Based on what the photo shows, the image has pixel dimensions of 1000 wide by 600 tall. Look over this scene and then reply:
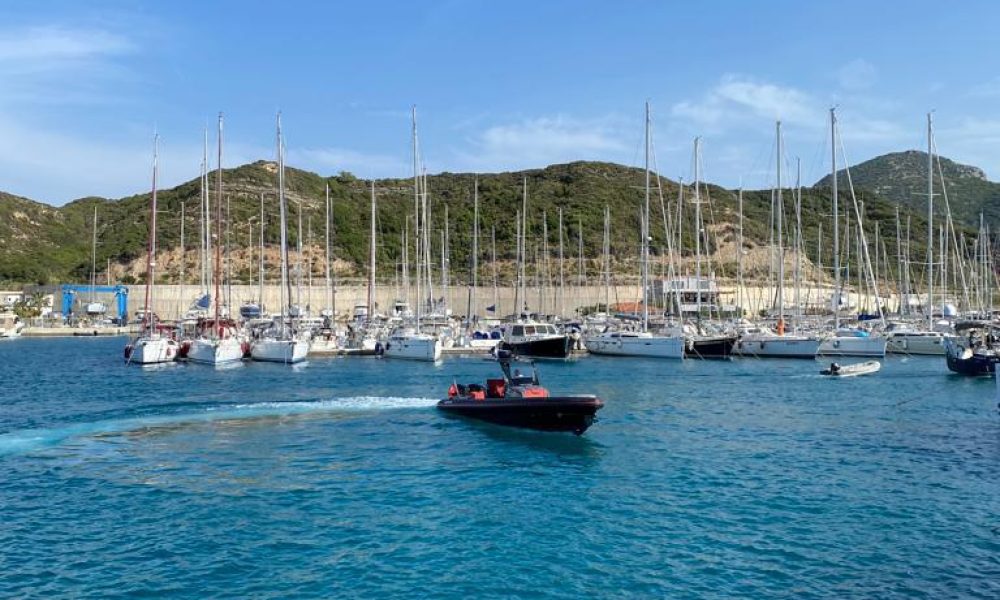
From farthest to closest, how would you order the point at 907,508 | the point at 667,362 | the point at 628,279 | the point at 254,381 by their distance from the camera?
the point at 628,279 < the point at 667,362 < the point at 254,381 < the point at 907,508

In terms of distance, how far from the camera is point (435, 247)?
120250mm

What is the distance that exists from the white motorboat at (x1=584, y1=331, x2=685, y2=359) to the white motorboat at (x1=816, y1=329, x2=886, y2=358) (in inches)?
392

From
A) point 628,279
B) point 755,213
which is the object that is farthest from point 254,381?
point 755,213

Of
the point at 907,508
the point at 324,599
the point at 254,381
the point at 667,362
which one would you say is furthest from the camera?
the point at 667,362

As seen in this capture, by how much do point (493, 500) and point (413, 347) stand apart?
3943 centimetres

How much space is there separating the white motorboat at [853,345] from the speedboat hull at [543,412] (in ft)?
126

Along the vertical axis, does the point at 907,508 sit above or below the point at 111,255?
below

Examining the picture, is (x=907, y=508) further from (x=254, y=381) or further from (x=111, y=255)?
(x=111, y=255)

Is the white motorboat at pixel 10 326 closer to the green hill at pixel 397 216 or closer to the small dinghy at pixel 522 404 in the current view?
the green hill at pixel 397 216

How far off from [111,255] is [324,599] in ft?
417

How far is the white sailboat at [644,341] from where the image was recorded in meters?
58.5

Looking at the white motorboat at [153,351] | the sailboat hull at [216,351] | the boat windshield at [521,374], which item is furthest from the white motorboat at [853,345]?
the white motorboat at [153,351]

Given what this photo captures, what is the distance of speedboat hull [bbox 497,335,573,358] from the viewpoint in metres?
59.5

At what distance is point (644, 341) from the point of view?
59719 mm
